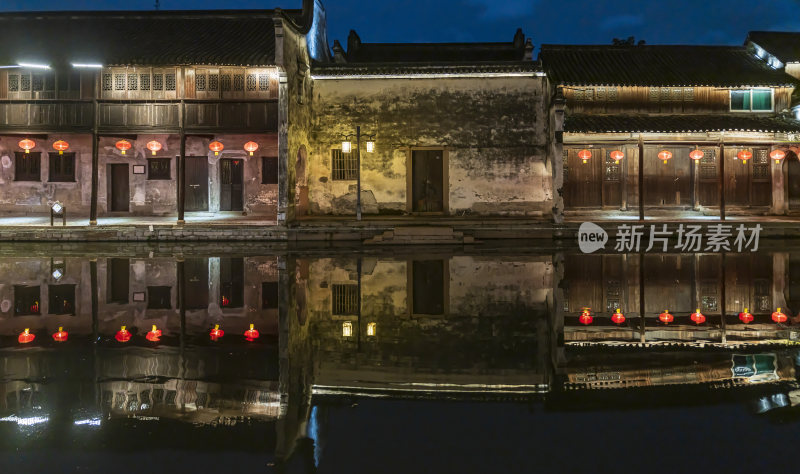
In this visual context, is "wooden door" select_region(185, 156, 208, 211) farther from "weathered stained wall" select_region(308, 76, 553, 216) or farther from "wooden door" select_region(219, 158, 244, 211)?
"weathered stained wall" select_region(308, 76, 553, 216)

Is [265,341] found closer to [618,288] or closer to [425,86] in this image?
[618,288]

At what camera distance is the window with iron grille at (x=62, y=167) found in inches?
886

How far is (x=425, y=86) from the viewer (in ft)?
67.1

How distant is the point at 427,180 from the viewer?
20750mm

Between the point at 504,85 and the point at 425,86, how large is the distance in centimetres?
272

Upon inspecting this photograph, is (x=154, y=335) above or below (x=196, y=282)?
below

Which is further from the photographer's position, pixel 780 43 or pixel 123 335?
pixel 780 43

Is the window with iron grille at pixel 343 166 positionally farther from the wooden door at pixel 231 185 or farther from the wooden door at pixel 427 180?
the wooden door at pixel 231 185

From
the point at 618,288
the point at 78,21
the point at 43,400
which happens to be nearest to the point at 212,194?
the point at 78,21

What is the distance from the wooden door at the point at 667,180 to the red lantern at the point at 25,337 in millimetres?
21257

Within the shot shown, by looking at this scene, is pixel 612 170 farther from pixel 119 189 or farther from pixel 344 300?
pixel 119 189

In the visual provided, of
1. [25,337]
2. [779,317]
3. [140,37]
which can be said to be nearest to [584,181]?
[779,317]

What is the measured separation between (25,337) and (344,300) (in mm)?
3836

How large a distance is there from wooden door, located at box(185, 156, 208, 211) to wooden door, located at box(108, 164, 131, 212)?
2388 millimetres
